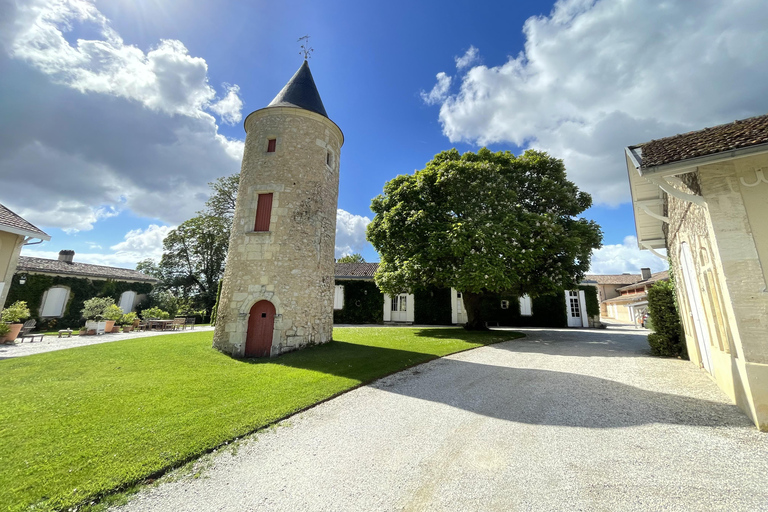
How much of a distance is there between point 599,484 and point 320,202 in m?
10.7

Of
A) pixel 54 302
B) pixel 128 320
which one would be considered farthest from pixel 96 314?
pixel 54 302

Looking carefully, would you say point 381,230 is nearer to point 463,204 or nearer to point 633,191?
point 463,204

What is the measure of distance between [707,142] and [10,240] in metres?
17.4

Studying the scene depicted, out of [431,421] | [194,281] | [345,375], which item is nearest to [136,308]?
[194,281]

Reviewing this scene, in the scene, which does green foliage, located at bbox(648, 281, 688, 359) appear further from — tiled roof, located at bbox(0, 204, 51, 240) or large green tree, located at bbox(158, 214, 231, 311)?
large green tree, located at bbox(158, 214, 231, 311)

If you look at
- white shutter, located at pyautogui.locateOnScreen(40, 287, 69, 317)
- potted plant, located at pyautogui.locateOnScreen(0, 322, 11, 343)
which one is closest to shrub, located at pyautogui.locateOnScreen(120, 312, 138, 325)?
potted plant, located at pyautogui.locateOnScreen(0, 322, 11, 343)

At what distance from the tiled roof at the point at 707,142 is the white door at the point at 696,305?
2.40 metres

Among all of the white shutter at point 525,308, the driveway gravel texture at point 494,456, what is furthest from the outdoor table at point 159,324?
the white shutter at point 525,308

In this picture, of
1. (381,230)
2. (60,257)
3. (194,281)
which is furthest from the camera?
(194,281)

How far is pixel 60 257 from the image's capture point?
72.1 ft

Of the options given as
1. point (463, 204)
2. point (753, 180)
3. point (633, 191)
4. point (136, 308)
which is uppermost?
point (463, 204)

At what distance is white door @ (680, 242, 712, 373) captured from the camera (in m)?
6.33

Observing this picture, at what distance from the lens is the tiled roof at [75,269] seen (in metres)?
18.2

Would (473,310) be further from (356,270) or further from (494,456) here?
(494,456)
